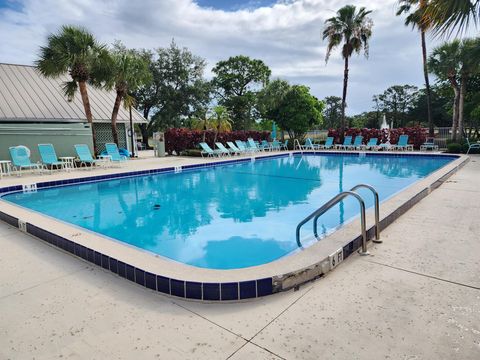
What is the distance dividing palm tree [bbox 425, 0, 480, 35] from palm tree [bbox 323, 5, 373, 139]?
18.5 meters

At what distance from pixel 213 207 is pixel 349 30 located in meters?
18.0

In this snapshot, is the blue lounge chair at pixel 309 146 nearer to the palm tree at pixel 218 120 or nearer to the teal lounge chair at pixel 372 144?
the teal lounge chair at pixel 372 144

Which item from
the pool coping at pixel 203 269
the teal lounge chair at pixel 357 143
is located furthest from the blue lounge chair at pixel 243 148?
the pool coping at pixel 203 269

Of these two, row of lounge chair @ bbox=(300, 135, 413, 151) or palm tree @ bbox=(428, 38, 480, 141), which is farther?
row of lounge chair @ bbox=(300, 135, 413, 151)

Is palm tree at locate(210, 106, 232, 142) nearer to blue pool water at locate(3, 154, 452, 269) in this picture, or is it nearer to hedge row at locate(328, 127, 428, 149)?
blue pool water at locate(3, 154, 452, 269)

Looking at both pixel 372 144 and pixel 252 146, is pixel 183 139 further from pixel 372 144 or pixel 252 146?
pixel 372 144

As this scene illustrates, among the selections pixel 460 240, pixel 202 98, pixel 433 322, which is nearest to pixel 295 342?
pixel 433 322

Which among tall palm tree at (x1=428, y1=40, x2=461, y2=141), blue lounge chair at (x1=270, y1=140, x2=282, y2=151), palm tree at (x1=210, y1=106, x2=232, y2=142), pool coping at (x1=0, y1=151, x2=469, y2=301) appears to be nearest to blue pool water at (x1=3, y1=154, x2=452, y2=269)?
pool coping at (x1=0, y1=151, x2=469, y2=301)

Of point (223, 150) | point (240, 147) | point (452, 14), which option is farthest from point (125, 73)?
point (452, 14)

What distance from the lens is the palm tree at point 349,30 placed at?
19828 millimetres

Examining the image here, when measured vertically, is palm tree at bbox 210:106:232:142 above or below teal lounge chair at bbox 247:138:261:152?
above

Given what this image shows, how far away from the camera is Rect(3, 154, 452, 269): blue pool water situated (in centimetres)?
486

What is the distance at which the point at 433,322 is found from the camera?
2.20 metres

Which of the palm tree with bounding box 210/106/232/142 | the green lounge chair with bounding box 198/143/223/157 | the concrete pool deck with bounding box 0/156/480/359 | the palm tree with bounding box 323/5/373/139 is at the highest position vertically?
the palm tree with bounding box 323/5/373/139
